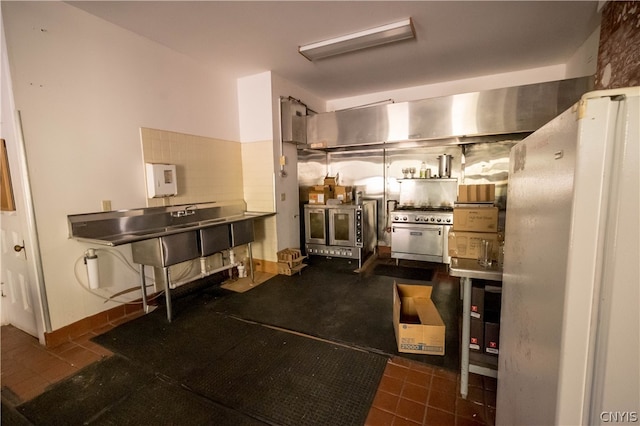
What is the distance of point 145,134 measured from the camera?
2762 mm

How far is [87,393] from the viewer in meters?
1.70

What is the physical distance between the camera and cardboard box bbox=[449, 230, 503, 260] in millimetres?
1658

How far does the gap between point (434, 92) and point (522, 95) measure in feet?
4.20

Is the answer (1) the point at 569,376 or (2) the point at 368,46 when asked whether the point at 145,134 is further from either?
(1) the point at 569,376

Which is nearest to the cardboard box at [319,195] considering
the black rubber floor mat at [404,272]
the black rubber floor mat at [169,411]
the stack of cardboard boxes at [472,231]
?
the black rubber floor mat at [404,272]

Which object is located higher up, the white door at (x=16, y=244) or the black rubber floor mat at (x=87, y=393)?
the white door at (x=16, y=244)

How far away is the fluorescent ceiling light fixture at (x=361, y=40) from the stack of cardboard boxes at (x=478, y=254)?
1880 mm

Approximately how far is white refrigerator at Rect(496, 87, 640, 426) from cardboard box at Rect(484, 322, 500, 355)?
1.00m

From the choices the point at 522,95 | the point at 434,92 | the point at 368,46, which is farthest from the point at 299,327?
the point at 434,92

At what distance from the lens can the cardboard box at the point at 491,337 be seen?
64.2 inches

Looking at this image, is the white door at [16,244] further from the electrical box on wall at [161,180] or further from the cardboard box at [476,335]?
the cardboard box at [476,335]

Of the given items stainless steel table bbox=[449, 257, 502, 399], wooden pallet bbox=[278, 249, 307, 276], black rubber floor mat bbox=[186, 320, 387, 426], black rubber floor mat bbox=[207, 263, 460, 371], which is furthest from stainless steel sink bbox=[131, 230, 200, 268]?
stainless steel table bbox=[449, 257, 502, 399]

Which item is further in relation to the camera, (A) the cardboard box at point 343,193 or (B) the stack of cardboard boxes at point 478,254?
(A) the cardboard box at point 343,193

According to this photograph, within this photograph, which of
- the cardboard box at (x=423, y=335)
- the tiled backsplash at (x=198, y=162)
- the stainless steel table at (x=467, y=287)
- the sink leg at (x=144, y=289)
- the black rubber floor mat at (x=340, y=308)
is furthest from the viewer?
the tiled backsplash at (x=198, y=162)
